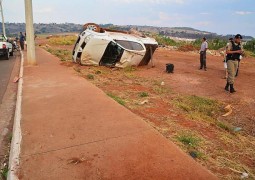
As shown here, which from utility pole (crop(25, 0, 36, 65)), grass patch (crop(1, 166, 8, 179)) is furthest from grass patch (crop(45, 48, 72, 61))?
grass patch (crop(1, 166, 8, 179))

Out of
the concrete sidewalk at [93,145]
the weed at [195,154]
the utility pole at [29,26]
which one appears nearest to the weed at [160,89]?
the concrete sidewalk at [93,145]

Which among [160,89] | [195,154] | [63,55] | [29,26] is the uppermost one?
[29,26]

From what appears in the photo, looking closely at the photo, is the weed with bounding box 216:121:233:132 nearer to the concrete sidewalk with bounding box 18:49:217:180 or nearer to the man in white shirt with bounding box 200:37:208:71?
the concrete sidewalk with bounding box 18:49:217:180

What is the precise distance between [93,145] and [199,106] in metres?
4.80

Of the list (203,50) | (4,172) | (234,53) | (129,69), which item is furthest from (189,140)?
(203,50)

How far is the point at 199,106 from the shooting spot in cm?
924

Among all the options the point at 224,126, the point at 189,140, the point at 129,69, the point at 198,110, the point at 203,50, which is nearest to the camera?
the point at 189,140

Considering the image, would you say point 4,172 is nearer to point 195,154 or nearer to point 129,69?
point 195,154

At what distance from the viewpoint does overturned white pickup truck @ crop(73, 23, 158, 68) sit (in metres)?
15.7

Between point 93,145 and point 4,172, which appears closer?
point 4,172

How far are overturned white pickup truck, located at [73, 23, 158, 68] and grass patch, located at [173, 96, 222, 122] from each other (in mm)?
6688

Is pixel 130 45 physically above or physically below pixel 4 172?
above

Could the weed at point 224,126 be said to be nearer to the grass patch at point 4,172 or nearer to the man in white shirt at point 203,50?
the grass patch at point 4,172

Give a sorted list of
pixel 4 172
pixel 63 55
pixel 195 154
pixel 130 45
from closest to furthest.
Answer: pixel 4 172
pixel 195 154
pixel 130 45
pixel 63 55
